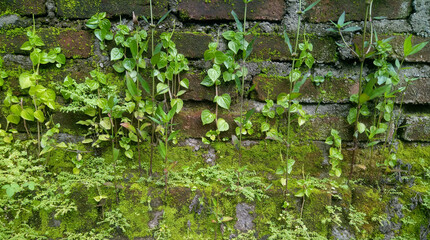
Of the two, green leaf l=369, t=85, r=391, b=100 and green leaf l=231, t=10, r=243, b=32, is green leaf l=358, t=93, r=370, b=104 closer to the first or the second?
green leaf l=369, t=85, r=391, b=100

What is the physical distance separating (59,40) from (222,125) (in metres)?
1.04

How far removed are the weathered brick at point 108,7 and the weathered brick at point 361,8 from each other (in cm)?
89

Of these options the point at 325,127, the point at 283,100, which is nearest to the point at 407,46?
the point at 325,127

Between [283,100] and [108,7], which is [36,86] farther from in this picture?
[283,100]

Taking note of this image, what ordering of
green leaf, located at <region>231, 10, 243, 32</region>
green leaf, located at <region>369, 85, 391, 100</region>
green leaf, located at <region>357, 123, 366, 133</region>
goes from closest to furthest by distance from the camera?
green leaf, located at <region>369, 85, 391, 100</region> → green leaf, located at <region>231, 10, 243, 32</region> → green leaf, located at <region>357, 123, 366, 133</region>

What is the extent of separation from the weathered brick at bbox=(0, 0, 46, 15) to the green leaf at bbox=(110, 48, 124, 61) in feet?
1.53

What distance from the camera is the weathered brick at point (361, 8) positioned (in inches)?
57.6

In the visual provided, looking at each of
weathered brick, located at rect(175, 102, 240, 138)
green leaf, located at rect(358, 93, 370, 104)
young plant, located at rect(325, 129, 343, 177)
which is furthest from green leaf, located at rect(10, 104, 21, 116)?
green leaf, located at rect(358, 93, 370, 104)

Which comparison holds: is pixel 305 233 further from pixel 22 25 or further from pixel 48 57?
pixel 22 25

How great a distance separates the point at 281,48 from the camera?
1.49 metres

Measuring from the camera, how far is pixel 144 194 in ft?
4.33

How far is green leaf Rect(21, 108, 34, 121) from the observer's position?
56.2 inches

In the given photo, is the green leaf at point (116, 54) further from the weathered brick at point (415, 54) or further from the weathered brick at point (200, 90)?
the weathered brick at point (415, 54)

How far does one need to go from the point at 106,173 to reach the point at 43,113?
20.2 inches
